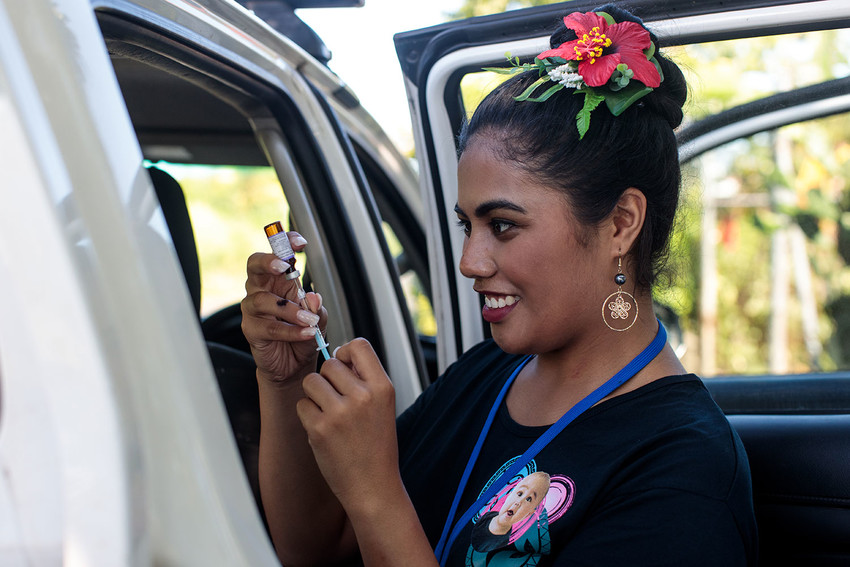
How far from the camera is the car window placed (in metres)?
7.26

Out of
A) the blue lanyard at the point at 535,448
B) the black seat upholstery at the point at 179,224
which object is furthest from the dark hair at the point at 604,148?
the black seat upholstery at the point at 179,224

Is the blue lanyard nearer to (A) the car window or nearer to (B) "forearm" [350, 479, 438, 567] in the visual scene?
(B) "forearm" [350, 479, 438, 567]

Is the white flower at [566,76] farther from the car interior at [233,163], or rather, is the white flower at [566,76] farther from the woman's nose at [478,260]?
the car interior at [233,163]

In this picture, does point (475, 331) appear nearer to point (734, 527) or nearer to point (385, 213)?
point (385, 213)

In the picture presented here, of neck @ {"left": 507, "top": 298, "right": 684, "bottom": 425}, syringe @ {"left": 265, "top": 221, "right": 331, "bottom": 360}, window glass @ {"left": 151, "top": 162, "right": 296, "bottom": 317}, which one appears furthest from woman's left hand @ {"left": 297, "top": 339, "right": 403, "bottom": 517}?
window glass @ {"left": 151, "top": 162, "right": 296, "bottom": 317}

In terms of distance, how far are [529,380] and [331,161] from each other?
34.4 inches

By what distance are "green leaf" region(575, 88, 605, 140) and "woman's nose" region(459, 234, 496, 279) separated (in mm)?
245

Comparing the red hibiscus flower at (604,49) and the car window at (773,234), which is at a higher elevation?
the red hibiscus flower at (604,49)

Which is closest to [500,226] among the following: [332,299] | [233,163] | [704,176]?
[332,299]

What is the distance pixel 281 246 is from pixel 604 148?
57 cm

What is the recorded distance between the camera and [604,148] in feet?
4.59

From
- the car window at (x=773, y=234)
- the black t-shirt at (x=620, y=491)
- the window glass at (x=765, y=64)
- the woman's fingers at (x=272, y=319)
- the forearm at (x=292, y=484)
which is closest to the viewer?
the black t-shirt at (x=620, y=491)

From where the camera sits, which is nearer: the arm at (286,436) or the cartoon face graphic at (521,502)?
the cartoon face graphic at (521,502)

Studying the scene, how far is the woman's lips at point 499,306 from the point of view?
1.38 m
